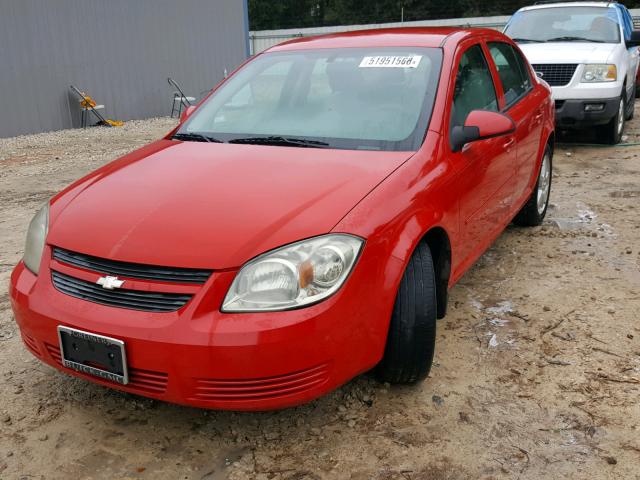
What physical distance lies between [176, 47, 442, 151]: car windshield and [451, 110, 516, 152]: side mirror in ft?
0.61

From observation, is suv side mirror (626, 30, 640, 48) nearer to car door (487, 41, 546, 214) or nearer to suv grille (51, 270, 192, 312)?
car door (487, 41, 546, 214)

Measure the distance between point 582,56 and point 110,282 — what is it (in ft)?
24.5

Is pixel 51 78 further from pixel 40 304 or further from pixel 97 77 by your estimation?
pixel 40 304

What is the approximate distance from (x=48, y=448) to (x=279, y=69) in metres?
2.35

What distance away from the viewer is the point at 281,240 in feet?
7.29

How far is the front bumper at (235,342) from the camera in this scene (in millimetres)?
2098

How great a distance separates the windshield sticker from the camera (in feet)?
10.9

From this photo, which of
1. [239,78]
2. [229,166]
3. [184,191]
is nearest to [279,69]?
[239,78]

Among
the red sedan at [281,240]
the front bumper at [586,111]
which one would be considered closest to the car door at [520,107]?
the red sedan at [281,240]

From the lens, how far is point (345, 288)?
2207 millimetres

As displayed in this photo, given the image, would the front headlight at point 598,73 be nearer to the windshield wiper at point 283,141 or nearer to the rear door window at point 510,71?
the rear door window at point 510,71

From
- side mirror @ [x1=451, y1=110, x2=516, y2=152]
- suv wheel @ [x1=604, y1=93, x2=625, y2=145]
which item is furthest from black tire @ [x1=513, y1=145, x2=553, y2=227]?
suv wheel @ [x1=604, y1=93, x2=625, y2=145]

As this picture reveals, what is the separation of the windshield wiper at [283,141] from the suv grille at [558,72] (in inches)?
235

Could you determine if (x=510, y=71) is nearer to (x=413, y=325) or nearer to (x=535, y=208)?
(x=535, y=208)
